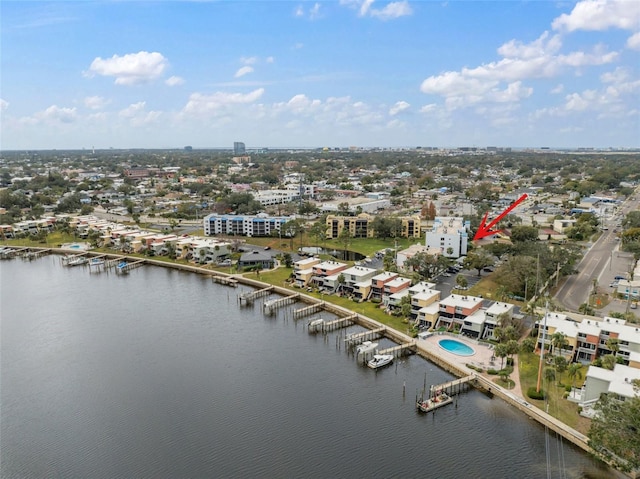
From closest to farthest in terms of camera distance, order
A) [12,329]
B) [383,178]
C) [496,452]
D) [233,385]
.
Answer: [496,452], [233,385], [12,329], [383,178]

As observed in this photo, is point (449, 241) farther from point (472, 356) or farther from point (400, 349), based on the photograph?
point (472, 356)

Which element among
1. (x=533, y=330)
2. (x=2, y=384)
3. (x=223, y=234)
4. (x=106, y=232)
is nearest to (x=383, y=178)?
(x=223, y=234)

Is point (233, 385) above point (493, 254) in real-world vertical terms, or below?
below

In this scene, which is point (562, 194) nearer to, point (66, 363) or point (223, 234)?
point (223, 234)

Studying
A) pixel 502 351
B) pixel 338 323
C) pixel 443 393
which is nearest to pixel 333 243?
pixel 338 323

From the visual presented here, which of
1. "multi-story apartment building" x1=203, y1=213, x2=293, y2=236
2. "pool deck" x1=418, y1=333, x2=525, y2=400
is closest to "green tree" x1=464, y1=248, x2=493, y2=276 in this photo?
"pool deck" x1=418, y1=333, x2=525, y2=400

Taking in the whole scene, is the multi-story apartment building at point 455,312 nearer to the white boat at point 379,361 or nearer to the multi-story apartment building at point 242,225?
the white boat at point 379,361

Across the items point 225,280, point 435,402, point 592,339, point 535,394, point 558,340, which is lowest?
point 435,402
